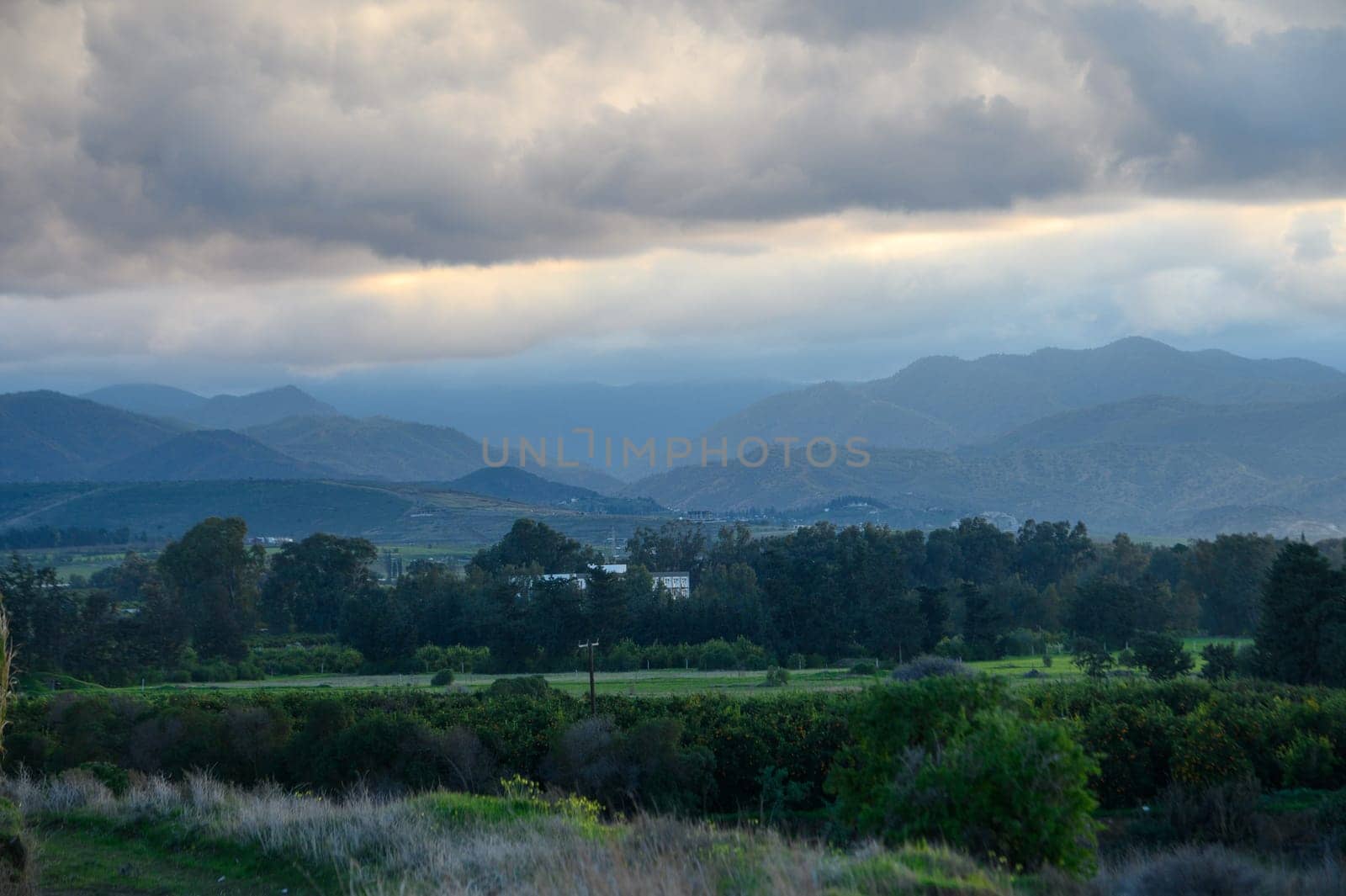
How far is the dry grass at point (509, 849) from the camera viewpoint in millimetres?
8641

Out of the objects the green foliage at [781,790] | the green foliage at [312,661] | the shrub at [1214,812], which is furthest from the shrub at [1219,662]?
the green foliage at [312,661]

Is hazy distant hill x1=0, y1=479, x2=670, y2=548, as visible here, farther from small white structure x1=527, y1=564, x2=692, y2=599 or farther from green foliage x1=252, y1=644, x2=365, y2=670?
green foliage x1=252, y1=644, x2=365, y2=670

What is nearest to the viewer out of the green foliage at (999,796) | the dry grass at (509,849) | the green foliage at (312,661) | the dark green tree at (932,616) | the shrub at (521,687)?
the dry grass at (509,849)

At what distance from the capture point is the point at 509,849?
1066cm

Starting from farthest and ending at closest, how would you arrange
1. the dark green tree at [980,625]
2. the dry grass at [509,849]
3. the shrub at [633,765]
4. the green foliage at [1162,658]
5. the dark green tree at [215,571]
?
1. the dark green tree at [215,571]
2. the dark green tree at [980,625]
3. the green foliage at [1162,658]
4. the shrub at [633,765]
5. the dry grass at [509,849]

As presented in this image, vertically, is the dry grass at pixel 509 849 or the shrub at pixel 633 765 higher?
the dry grass at pixel 509 849

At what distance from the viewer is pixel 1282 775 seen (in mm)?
26453

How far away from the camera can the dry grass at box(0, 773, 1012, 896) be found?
864 centimetres

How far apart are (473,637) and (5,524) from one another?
14720 cm

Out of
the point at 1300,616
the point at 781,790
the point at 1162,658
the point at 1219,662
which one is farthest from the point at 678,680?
the point at 781,790

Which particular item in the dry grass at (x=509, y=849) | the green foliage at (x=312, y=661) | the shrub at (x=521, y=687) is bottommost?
the green foliage at (x=312, y=661)

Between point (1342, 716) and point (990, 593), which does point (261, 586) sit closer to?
point (990, 593)

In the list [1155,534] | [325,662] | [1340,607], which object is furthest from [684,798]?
[1155,534]

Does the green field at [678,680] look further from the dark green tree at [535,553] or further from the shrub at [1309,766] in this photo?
the dark green tree at [535,553]
